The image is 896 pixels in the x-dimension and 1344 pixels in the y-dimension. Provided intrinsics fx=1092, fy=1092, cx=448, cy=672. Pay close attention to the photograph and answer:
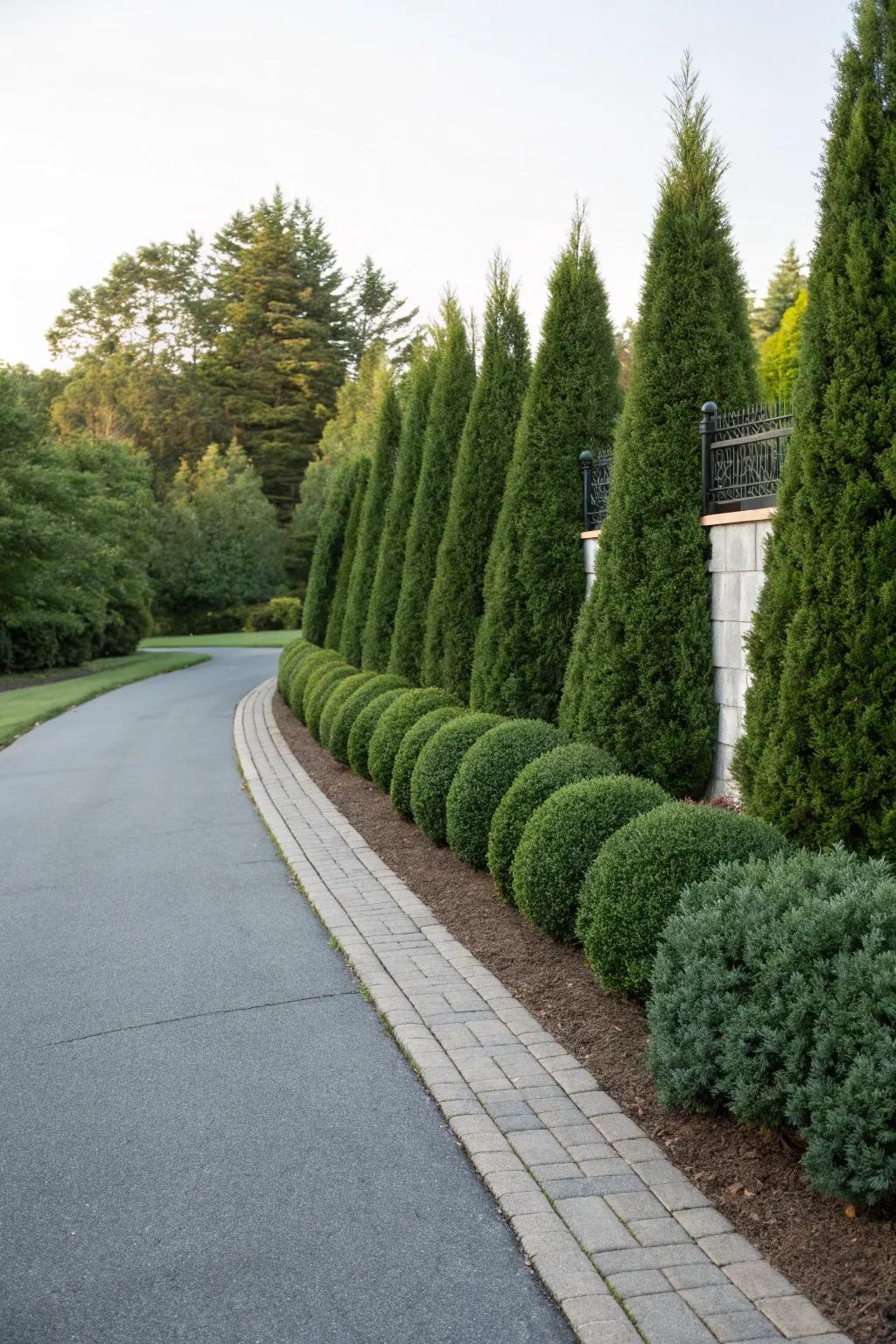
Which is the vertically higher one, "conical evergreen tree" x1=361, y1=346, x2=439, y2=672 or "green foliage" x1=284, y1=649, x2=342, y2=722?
"conical evergreen tree" x1=361, y1=346, x2=439, y2=672

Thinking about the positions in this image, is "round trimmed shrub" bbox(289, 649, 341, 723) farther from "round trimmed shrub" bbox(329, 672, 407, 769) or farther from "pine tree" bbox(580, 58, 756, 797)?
"pine tree" bbox(580, 58, 756, 797)

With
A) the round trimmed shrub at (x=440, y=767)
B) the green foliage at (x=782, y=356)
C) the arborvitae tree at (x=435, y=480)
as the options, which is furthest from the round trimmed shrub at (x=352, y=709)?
the green foliage at (x=782, y=356)

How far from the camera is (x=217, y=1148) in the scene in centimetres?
393

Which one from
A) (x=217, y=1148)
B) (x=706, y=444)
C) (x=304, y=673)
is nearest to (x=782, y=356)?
(x=304, y=673)

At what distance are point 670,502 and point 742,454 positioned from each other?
2.00 feet

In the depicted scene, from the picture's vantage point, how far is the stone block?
705 centimetres

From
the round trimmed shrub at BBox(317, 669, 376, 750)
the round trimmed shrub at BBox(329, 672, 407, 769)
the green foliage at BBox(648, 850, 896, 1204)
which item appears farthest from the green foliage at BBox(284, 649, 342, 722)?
the green foliage at BBox(648, 850, 896, 1204)

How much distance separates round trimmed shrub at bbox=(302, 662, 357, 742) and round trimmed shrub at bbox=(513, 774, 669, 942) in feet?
28.4

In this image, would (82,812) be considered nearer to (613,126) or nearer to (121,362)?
(613,126)

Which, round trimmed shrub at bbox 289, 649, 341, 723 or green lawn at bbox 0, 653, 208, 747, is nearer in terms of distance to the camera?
round trimmed shrub at bbox 289, 649, 341, 723

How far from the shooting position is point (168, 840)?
943cm

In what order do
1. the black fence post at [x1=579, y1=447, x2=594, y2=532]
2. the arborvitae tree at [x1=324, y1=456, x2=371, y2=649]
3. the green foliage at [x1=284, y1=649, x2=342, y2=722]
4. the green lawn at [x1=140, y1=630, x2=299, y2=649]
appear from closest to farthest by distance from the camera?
the black fence post at [x1=579, y1=447, x2=594, y2=532]
the green foliage at [x1=284, y1=649, x2=342, y2=722]
the arborvitae tree at [x1=324, y1=456, x2=371, y2=649]
the green lawn at [x1=140, y1=630, x2=299, y2=649]

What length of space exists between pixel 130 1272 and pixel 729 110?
26.6 ft

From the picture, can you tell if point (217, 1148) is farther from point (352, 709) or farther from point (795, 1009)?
point (352, 709)
